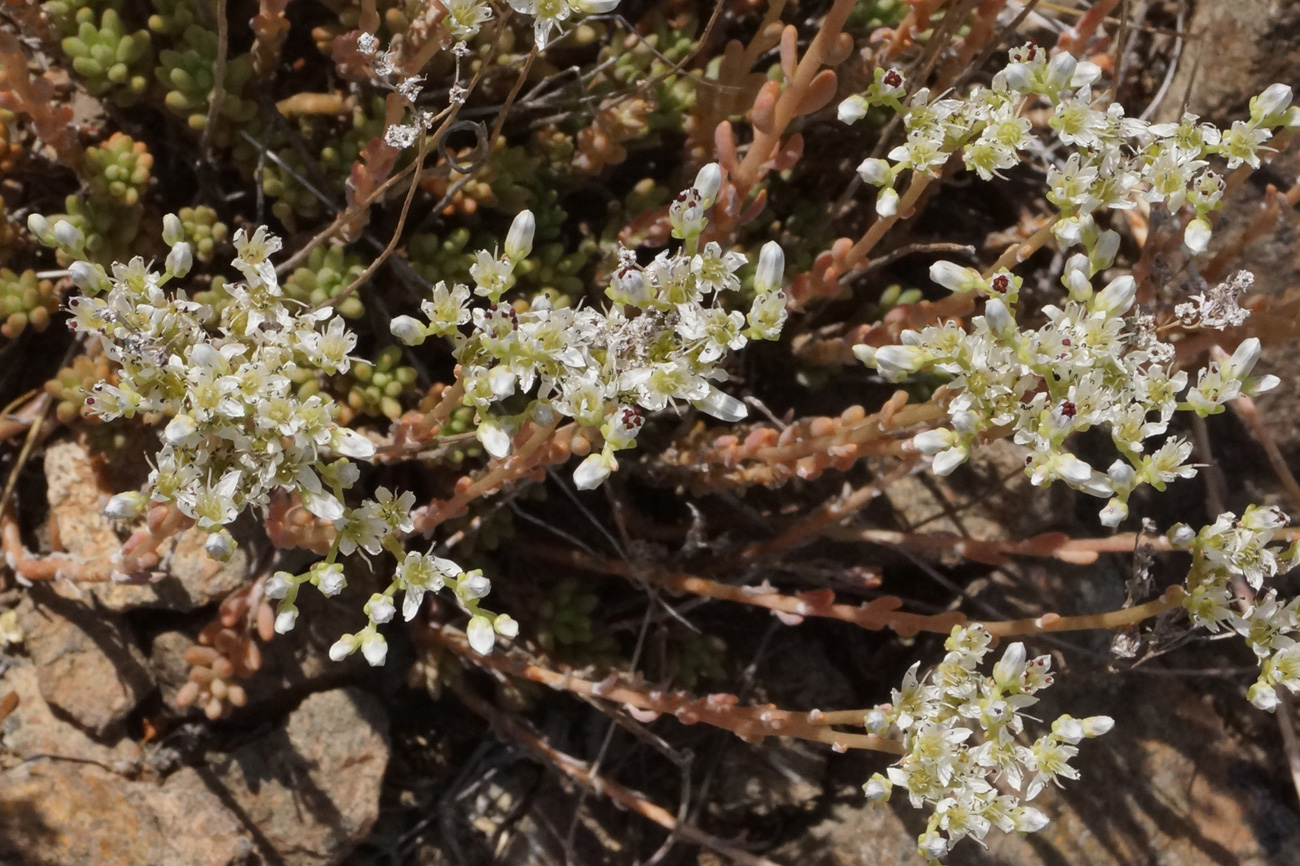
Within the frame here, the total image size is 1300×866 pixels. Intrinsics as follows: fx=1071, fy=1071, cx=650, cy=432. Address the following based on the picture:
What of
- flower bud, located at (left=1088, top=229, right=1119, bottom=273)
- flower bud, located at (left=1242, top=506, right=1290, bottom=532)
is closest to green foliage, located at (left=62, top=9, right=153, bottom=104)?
flower bud, located at (left=1088, top=229, right=1119, bottom=273)

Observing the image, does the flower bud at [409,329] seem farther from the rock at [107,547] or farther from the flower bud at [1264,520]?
the flower bud at [1264,520]

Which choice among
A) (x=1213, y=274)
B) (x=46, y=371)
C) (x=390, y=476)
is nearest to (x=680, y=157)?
(x=390, y=476)

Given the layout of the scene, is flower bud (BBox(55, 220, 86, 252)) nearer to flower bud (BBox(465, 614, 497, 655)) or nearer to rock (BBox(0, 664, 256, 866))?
flower bud (BBox(465, 614, 497, 655))

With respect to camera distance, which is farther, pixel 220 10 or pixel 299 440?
pixel 220 10

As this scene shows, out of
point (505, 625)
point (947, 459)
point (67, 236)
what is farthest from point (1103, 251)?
point (67, 236)

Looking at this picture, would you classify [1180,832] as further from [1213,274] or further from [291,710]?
[291,710]
